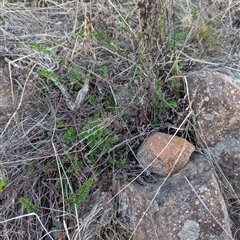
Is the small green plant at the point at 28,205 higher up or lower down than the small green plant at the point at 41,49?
lower down

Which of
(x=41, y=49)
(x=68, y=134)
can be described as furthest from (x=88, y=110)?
(x=41, y=49)

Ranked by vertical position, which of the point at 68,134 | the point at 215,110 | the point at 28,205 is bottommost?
the point at 28,205

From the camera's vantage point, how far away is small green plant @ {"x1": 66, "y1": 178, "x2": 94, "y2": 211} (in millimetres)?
1364

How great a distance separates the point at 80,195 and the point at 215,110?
60cm

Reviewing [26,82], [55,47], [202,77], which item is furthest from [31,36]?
[202,77]

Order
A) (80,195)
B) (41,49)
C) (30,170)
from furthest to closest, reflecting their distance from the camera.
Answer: (41,49) → (30,170) → (80,195)

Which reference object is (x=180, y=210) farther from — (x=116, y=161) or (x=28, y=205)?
(x=28, y=205)

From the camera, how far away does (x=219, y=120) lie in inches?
61.0

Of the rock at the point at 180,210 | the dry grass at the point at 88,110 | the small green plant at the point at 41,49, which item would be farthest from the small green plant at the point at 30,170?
the small green plant at the point at 41,49

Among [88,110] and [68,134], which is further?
[88,110]

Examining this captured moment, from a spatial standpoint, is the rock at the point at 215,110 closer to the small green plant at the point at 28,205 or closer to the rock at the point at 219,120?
the rock at the point at 219,120

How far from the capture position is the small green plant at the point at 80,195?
1364mm

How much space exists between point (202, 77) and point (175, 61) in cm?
12

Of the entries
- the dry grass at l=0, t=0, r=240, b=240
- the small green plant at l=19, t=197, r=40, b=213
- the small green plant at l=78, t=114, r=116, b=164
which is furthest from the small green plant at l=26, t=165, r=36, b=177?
the small green plant at l=78, t=114, r=116, b=164
